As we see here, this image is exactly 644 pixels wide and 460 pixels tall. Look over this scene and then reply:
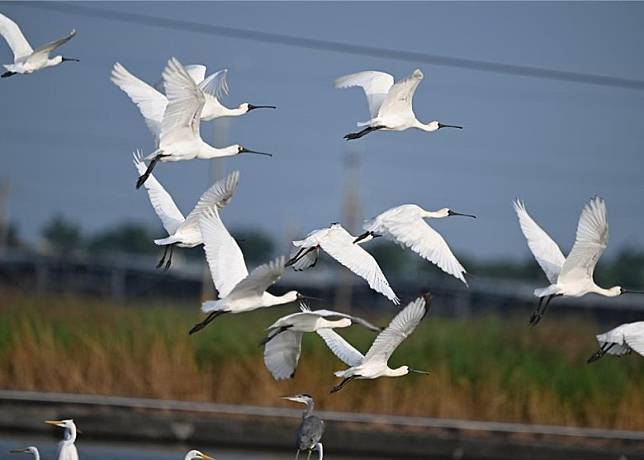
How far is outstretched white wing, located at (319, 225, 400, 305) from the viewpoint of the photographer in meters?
11.7

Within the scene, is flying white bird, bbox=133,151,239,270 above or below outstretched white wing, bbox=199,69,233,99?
below

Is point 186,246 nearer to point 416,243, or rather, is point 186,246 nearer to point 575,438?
point 416,243

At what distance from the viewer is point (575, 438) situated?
17062mm

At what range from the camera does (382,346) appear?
11312 mm

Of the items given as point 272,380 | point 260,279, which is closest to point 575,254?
point 260,279

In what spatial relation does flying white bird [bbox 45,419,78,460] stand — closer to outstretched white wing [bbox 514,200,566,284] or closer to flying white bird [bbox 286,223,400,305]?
flying white bird [bbox 286,223,400,305]

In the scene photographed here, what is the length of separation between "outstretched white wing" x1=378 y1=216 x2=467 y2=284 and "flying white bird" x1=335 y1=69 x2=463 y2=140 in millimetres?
785

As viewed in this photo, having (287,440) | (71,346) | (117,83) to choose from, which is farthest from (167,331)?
(117,83)

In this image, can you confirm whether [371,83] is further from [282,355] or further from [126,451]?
[126,451]

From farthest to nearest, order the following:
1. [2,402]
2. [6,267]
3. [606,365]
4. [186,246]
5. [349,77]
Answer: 1. [6,267]
2. [606,365]
3. [2,402]
4. [349,77]
5. [186,246]

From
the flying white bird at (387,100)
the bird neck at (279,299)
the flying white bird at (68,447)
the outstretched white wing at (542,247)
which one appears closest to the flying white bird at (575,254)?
the outstretched white wing at (542,247)

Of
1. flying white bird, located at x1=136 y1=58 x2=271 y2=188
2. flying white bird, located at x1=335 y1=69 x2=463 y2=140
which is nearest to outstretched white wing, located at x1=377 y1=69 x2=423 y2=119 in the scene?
flying white bird, located at x1=335 y1=69 x2=463 y2=140

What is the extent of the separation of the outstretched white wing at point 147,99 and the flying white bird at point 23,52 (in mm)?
562

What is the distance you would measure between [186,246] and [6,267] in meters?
38.4
